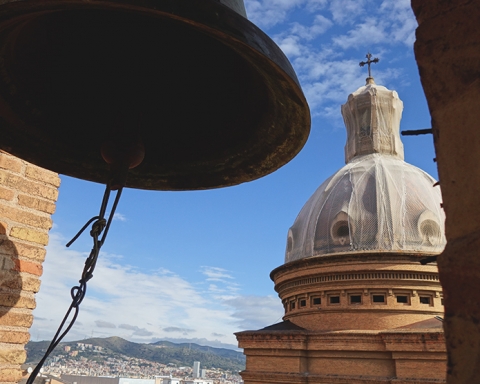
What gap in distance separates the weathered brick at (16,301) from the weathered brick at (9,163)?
2.71 feet

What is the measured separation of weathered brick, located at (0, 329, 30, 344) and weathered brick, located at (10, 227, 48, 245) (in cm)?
59

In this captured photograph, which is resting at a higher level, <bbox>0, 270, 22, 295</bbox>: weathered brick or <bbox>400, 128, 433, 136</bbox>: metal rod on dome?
<bbox>400, 128, 433, 136</bbox>: metal rod on dome

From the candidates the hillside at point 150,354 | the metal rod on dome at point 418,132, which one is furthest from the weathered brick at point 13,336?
the hillside at point 150,354

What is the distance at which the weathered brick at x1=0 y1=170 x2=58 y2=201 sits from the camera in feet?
10.8

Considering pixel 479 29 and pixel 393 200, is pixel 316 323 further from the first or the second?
pixel 479 29

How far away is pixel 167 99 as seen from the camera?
257cm

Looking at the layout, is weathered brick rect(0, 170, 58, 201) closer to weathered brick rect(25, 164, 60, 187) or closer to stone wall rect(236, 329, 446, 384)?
weathered brick rect(25, 164, 60, 187)

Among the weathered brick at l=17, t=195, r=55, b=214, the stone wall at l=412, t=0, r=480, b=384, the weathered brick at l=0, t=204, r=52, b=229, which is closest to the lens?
the stone wall at l=412, t=0, r=480, b=384

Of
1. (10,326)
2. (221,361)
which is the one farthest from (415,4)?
(221,361)

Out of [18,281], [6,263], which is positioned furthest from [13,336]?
[6,263]

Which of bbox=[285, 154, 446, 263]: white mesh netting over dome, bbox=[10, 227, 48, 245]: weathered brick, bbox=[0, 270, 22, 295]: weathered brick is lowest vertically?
bbox=[0, 270, 22, 295]: weathered brick

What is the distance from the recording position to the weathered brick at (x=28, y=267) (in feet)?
10.6

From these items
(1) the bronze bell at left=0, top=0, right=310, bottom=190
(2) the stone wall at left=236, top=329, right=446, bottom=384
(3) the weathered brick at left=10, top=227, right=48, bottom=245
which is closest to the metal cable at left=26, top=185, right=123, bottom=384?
(1) the bronze bell at left=0, top=0, right=310, bottom=190

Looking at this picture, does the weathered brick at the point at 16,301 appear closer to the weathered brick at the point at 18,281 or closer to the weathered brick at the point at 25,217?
the weathered brick at the point at 18,281
